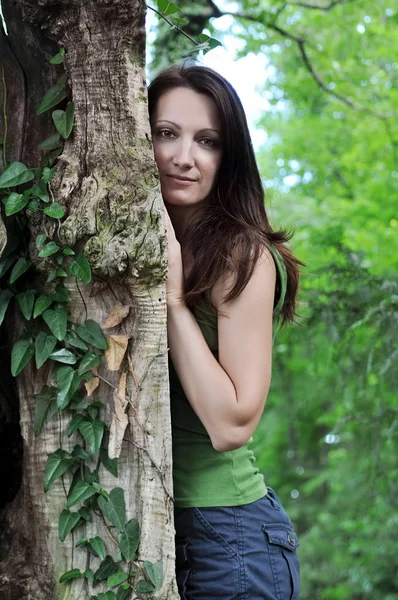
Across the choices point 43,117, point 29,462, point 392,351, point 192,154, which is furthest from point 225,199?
point 392,351

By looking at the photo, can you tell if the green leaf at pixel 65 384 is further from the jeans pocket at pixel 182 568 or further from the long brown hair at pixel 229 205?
the jeans pocket at pixel 182 568

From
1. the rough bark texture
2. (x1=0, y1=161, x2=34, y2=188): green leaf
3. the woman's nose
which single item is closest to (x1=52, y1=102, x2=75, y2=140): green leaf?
the rough bark texture

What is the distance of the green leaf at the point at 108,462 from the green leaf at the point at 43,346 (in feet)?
0.96

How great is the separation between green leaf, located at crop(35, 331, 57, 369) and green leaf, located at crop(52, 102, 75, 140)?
54cm

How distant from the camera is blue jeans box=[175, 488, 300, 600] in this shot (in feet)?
7.04

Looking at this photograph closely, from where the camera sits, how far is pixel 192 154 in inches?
93.5

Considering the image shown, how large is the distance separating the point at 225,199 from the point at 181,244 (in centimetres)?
21

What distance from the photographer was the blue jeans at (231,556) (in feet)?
7.04

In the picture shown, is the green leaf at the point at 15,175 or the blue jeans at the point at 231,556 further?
the blue jeans at the point at 231,556

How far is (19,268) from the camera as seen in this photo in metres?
2.04

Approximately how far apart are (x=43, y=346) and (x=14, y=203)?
385 mm

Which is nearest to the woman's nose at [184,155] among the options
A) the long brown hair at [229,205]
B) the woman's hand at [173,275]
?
the long brown hair at [229,205]

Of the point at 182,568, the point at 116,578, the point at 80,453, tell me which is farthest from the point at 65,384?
the point at 182,568

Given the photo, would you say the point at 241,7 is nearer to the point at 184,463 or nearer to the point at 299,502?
the point at 184,463
